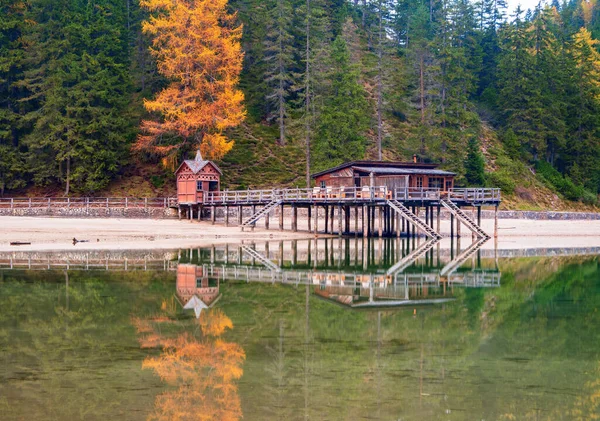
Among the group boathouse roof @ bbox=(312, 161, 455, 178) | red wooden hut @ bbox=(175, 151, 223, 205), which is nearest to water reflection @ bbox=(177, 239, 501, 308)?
boathouse roof @ bbox=(312, 161, 455, 178)

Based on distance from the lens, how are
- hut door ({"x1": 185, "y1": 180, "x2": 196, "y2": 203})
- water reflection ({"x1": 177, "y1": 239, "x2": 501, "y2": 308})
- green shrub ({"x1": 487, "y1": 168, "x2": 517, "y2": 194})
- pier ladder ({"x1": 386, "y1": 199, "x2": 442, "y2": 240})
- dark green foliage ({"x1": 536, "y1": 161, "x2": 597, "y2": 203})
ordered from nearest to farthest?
water reflection ({"x1": 177, "y1": 239, "x2": 501, "y2": 308}), pier ladder ({"x1": 386, "y1": 199, "x2": 442, "y2": 240}), hut door ({"x1": 185, "y1": 180, "x2": 196, "y2": 203}), green shrub ({"x1": 487, "y1": 168, "x2": 517, "y2": 194}), dark green foliage ({"x1": 536, "y1": 161, "x2": 597, "y2": 203})

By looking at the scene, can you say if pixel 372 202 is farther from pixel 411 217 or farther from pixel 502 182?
pixel 502 182

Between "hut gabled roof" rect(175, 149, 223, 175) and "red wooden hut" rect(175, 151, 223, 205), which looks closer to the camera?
"hut gabled roof" rect(175, 149, 223, 175)

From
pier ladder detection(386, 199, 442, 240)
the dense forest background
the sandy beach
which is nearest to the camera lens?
the sandy beach

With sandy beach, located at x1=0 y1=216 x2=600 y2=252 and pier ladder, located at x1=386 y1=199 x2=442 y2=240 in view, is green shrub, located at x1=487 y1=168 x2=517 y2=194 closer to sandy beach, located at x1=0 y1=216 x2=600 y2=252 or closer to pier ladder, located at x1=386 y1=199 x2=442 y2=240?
sandy beach, located at x1=0 y1=216 x2=600 y2=252

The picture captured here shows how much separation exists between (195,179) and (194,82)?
8.66 metres

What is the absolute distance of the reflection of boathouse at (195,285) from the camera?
78.5 ft

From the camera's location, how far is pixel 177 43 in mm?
61750

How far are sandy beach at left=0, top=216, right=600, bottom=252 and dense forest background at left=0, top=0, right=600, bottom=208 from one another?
9.16 meters

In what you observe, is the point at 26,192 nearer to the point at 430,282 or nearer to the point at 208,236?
the point at 208,236

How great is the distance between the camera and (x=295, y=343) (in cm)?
1712

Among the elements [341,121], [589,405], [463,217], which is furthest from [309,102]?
[589,405]

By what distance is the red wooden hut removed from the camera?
58188 millimetres

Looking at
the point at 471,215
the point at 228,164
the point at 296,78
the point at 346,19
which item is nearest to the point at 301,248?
the point at 471,215
